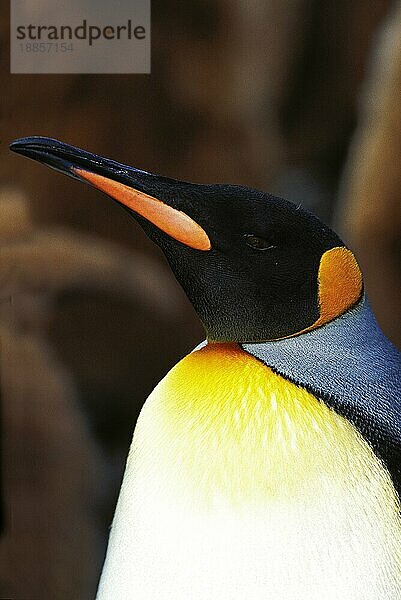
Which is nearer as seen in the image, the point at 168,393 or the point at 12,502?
the point at 168,393

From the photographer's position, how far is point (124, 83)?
3.54 feet

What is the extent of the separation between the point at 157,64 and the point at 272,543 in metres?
0.73

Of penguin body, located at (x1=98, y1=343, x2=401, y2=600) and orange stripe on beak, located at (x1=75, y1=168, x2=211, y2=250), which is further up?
orange stripe on beak, located at (x1=75, y1=168, x2=211, y2=250)

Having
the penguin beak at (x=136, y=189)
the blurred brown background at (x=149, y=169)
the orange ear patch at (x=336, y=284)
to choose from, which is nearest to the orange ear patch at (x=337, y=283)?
the orange ear patch at (x=336, y=284)

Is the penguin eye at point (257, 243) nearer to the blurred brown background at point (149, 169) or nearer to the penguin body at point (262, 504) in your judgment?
the penguin body at point (262, 504)

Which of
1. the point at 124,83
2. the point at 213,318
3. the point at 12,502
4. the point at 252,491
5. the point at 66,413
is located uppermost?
the point at 124,83

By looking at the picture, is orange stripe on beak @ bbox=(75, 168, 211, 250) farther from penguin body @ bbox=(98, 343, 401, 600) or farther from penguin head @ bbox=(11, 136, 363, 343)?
penguin body @ bbox=(98, 343, 401, 600)

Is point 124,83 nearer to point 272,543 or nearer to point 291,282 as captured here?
point 291,282

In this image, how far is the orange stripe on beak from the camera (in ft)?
1.99

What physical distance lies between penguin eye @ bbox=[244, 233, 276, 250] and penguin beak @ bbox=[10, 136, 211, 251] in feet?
0.11

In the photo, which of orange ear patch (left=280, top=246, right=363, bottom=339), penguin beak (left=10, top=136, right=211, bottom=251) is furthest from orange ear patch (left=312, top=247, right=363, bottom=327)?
penguin beak (left=10, top=136, right=211, bottom=251)

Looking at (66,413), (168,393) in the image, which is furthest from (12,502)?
(168,393)

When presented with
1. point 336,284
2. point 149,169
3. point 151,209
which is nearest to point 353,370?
Result: point 336,284

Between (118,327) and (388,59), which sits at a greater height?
(388,59)
